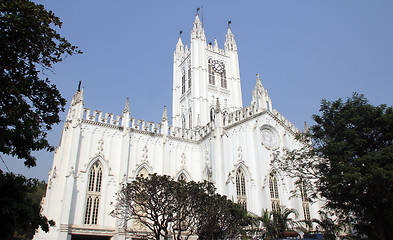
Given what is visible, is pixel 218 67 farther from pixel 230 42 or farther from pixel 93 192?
pixel 93 192

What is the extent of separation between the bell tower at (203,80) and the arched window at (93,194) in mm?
21884

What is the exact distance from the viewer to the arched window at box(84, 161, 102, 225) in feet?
87.5

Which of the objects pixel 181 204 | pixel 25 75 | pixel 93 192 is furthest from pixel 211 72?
pixel 25 75

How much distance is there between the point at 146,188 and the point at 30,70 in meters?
11.0

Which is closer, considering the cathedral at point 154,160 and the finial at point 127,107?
the cathedral at point 154,160

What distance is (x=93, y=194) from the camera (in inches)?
1081

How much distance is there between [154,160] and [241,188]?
30.2ft

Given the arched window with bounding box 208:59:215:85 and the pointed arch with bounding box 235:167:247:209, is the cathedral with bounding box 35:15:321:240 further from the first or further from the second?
the arched window with bounding box 208:59:215:85

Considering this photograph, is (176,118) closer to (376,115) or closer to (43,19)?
(376,115)

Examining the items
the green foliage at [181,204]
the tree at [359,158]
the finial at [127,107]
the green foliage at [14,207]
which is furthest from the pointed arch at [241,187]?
the green foliage at [14,207]

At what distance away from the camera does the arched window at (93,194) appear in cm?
2668

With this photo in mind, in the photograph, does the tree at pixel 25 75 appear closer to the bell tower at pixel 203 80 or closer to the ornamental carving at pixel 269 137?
the ornamental carving at pixel 269 137

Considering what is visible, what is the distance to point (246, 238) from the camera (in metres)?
24.2

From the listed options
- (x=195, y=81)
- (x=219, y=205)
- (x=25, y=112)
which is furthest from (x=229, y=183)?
(x=195, y=81)
